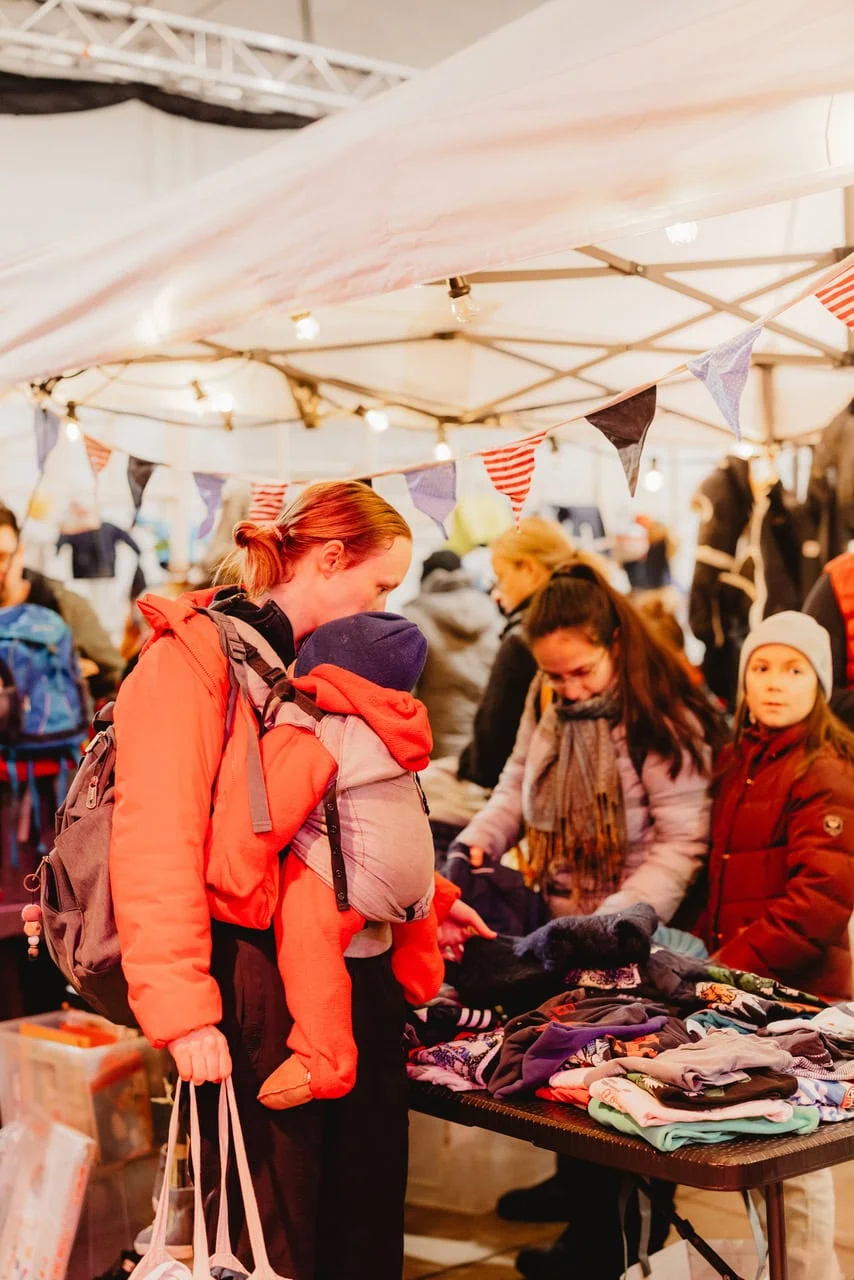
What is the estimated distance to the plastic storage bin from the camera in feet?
10.4

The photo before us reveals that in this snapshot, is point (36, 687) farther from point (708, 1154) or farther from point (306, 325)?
point (708, 1154)

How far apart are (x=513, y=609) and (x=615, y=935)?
5.37 ft

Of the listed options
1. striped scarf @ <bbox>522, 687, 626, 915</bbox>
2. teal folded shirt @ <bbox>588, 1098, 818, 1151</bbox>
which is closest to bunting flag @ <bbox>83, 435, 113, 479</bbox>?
striped scarf @ <bbox>522, 687, 626, 915</bbox>

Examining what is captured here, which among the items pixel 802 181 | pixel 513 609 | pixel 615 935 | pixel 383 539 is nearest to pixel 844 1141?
pixel 615 935

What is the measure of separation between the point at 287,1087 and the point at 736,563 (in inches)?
112

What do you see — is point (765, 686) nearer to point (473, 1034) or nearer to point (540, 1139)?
point (473, 1034)

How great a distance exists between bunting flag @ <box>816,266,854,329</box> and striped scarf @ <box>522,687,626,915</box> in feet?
4.66

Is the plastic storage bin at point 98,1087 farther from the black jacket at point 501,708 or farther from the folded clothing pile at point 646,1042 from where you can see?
the black jacket at point 501,708

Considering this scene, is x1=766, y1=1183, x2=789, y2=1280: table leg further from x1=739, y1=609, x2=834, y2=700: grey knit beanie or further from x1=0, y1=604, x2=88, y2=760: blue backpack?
x1=0, y1=604, x2=88, y2=760: blue backpack

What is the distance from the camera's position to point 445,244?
2.32 metres

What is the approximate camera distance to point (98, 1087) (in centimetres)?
317

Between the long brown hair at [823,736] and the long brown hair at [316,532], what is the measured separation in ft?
3.94

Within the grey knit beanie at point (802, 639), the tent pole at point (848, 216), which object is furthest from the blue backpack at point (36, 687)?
the tent pole at point (848, 216)

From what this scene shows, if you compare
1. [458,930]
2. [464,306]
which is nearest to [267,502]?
[464,306]
